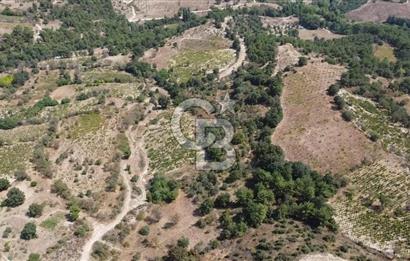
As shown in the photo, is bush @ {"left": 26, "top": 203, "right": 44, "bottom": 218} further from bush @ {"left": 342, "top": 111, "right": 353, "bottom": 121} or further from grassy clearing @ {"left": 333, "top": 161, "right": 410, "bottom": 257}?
bush @ {"left": 342, "top": 111, "right": 353, "bottom": 121}

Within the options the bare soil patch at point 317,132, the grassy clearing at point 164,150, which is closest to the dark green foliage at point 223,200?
the grassy clearing at point 164,150

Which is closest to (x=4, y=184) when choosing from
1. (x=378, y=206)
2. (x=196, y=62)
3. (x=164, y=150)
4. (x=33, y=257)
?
(x=33, y=257)

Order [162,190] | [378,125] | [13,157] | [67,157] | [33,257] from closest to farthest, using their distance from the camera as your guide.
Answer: [33,257], [162,190], [13,157], [378,125], [67,157]

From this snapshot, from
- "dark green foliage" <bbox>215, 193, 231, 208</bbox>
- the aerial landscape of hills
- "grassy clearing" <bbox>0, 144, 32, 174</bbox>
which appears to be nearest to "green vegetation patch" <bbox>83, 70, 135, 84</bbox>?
the aerial landscape of hills

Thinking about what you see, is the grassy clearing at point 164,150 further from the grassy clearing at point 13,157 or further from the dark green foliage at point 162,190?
the grassy clearing at point 13,157

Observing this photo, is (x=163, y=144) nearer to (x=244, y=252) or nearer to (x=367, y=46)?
(x=244, y=252)

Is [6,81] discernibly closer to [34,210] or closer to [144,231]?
[34,210]
